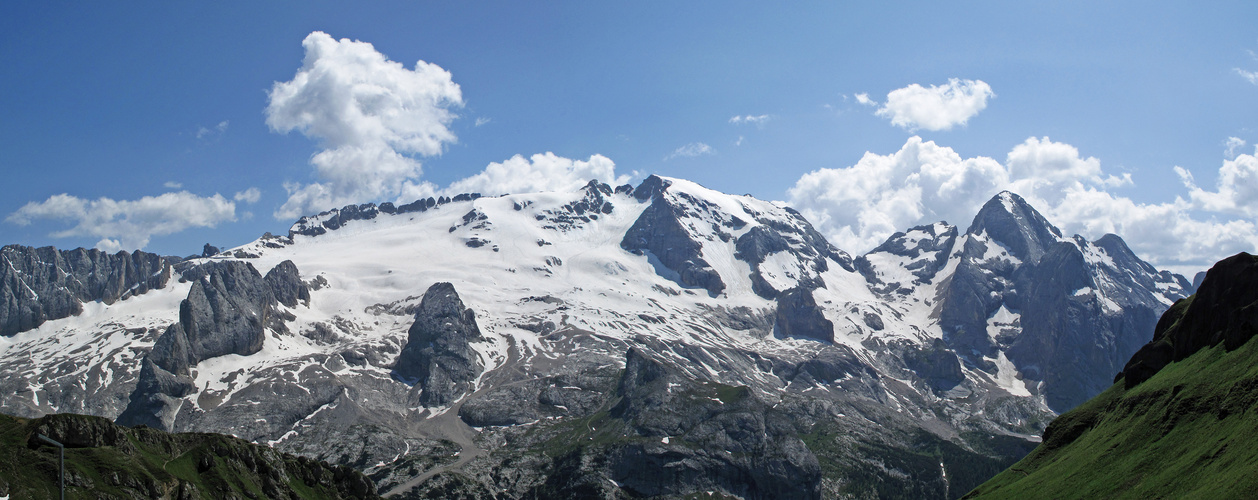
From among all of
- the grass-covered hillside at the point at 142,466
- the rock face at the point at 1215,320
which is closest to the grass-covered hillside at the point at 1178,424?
the rock face at the point at 1215,320

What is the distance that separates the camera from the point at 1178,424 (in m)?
146

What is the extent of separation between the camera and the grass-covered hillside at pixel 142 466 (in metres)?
126

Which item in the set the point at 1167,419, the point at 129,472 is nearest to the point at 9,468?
the point at 129,472

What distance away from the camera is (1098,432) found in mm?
175500

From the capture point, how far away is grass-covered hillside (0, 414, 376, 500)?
126m

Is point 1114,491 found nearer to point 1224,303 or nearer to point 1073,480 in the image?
point 1073,480

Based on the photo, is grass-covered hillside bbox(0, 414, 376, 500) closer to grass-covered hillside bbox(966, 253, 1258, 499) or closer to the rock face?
grass-covered hillside bbox(966, 253, 1258, 499)

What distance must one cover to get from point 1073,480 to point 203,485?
159 meters

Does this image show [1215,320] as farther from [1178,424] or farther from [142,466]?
[142,466]

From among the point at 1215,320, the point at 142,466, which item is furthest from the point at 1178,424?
the point at 142,466

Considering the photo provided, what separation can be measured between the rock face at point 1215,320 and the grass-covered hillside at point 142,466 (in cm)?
17876

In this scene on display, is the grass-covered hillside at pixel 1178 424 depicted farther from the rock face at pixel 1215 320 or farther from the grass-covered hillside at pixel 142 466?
the grass-covered hillside at pixel 142 466

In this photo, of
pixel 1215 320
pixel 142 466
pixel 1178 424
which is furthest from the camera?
pixel 1215 320

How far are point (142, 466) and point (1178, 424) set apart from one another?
569 ft
